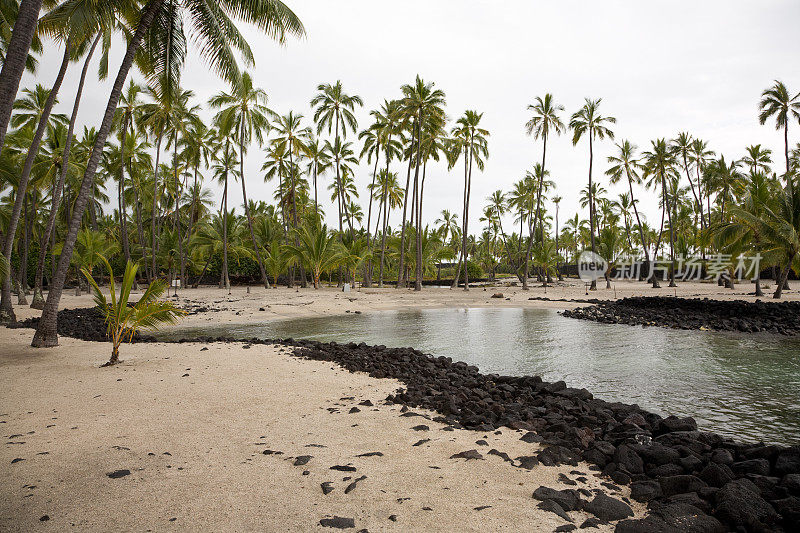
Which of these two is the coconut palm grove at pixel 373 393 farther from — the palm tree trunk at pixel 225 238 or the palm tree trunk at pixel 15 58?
the palm tree trunk at pixel 225 238

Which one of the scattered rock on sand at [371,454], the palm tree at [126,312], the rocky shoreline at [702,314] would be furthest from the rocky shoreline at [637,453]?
the rocky shoreline at [702,314]

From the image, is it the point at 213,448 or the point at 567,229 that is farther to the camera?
the point at 567,229

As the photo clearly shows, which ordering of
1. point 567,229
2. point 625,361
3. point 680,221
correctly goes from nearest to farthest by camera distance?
point 625,361
point 680,221
point 567,229

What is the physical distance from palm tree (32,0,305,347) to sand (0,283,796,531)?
6.19 feet

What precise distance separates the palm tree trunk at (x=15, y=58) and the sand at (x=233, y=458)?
387 cm

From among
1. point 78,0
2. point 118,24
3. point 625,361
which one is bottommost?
point 625,361

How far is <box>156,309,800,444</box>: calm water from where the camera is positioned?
22.1 feet

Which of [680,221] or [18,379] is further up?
[680,221]

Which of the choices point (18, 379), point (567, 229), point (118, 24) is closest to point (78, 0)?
point (118, 24)

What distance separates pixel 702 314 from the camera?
19516 millimetres

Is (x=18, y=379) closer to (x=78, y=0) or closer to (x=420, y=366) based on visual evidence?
(x=420, y=366)

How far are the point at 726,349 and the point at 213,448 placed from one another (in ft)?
45.0

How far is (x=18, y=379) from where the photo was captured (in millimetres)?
6676

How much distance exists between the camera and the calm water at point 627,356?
675cm
